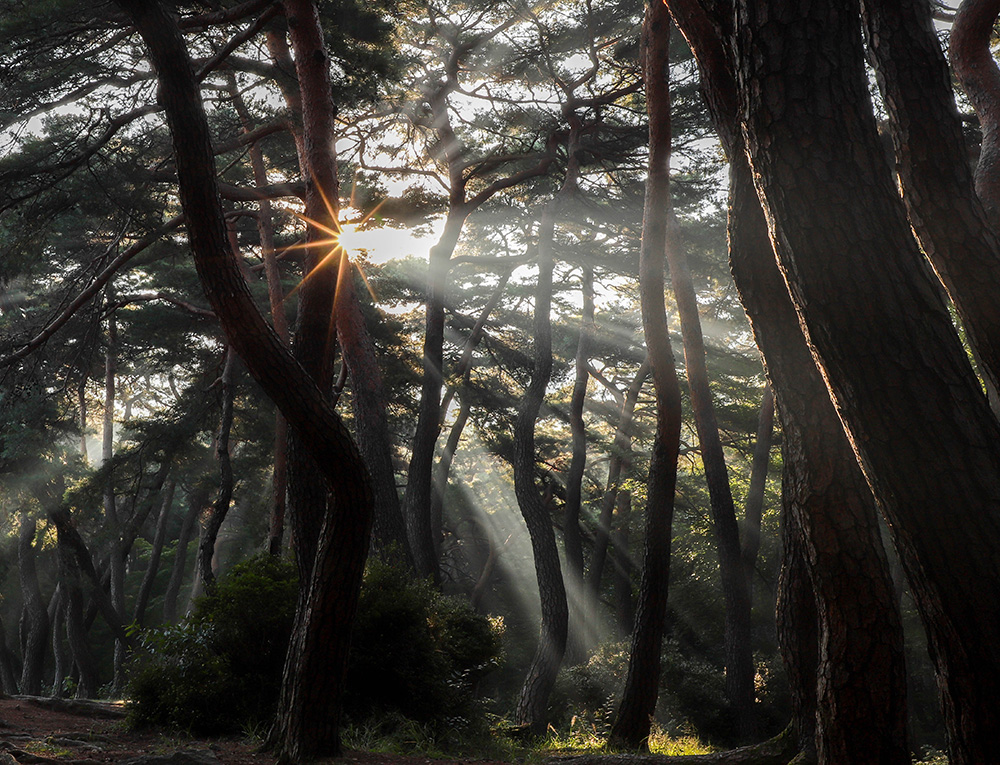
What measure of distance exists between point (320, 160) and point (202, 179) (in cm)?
293

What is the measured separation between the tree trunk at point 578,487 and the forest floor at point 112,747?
1071 centimetres

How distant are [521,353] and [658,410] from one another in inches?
357

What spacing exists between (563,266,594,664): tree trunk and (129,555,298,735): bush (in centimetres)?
1053

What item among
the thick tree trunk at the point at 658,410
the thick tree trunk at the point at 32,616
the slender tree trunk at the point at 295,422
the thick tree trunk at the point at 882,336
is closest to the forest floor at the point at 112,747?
the slender tree trunk at the point at 295,422

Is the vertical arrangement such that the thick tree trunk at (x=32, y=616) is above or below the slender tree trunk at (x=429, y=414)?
below

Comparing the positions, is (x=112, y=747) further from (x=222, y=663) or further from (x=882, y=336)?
(x=882, y=336)

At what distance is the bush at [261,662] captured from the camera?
6508mm

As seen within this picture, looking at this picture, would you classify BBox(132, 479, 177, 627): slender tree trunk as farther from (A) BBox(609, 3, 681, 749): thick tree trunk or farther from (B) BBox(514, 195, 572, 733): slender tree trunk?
(A) BBox(609, 3, 681, 749): thick tree trunk

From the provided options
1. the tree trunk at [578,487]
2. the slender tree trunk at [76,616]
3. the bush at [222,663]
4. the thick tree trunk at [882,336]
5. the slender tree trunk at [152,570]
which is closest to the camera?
the thick tree trunk at [882,336]

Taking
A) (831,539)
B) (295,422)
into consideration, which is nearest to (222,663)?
(295,422)

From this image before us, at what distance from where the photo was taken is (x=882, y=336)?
2.27 metres

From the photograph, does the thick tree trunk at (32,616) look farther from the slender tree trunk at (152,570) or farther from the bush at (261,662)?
the bush at (261,662)

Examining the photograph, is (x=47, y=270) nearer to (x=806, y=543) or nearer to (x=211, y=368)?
(x=211, y=368)

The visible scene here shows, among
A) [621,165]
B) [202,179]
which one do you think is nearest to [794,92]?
[202,179]
